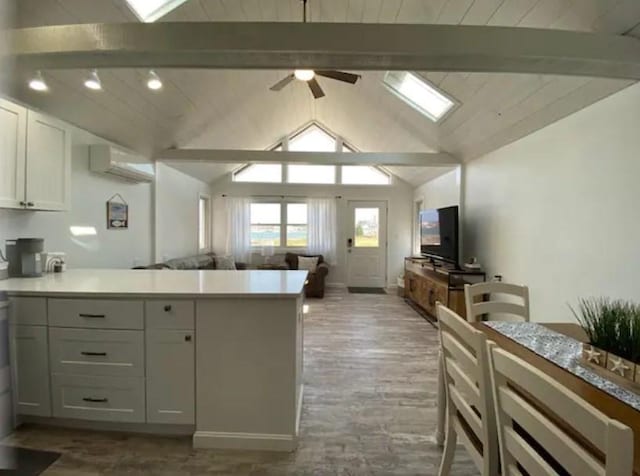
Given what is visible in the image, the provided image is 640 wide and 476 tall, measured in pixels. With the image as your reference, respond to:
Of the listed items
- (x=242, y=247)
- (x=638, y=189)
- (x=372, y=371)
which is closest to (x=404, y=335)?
(x=372, y=371)

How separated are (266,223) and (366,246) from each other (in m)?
2.36

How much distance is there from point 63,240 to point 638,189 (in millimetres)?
4619

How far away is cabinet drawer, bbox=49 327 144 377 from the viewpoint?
213 cm

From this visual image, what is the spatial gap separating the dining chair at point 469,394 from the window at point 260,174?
673 centimetres

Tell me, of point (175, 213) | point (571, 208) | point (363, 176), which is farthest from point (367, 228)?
point (571, 208)

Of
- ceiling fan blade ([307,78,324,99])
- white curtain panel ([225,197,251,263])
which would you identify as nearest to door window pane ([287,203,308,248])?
white curtain panel ([225,197,251,263])

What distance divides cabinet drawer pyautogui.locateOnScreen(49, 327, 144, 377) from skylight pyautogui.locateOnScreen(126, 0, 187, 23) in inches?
88.6

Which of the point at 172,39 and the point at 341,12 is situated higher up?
the point at 341,12

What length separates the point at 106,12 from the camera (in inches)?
93.3

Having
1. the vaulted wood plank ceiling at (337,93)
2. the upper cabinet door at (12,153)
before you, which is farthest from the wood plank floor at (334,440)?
the vaulted wood plank ceiling at (337,93)

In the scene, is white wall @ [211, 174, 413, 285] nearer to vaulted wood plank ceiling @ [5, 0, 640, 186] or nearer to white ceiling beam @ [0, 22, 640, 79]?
vaulted wood plank ceiling @ [5, 0, 640, 186]

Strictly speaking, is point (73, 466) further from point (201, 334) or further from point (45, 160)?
point (45, 160)

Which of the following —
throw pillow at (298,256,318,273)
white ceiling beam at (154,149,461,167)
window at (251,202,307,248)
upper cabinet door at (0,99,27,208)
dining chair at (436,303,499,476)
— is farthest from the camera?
window at (251,202,307,248)

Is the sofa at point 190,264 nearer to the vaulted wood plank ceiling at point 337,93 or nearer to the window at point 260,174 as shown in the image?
the vaulted wood plank ceiling at point 337,93
